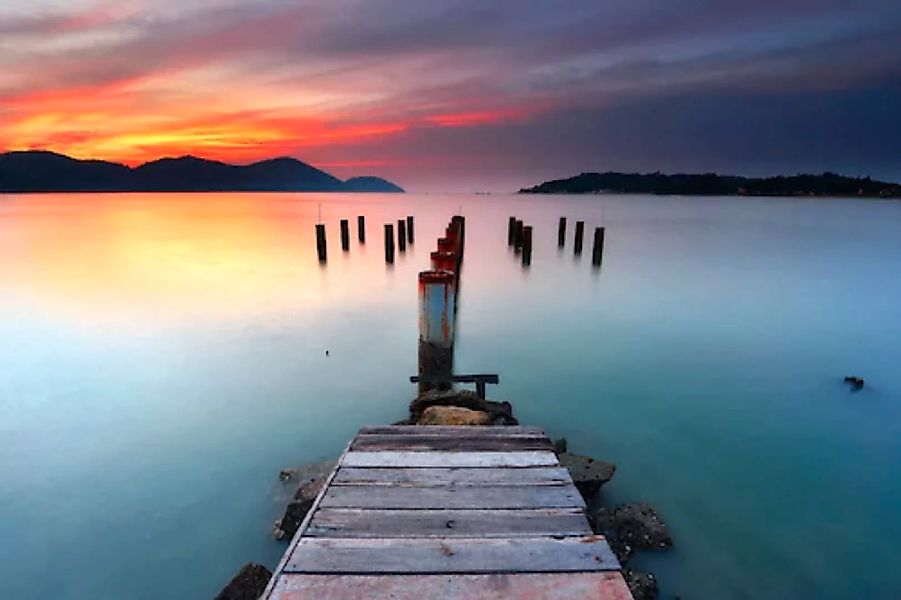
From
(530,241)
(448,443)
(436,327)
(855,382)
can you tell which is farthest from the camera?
(530,241)

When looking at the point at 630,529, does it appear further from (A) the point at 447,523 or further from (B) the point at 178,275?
(B) the point at 178,275

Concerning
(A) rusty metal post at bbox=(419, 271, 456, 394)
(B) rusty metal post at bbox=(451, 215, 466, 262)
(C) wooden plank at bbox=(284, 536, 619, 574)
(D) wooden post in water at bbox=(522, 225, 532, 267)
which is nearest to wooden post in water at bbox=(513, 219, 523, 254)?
(B) rusty metal post at bbox=(451, 215, 466, 262)

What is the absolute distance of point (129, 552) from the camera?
454 cm

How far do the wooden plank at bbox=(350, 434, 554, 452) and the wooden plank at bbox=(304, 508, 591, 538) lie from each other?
0.72 meters

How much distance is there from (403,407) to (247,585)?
396 centimetres

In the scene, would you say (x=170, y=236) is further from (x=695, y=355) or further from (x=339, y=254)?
(x=695, y=355)

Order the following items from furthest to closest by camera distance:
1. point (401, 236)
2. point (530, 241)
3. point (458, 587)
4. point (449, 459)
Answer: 1. point (401, 236)
2. point (530, 241)
3. point (449, 459)
4. point (458, 587)

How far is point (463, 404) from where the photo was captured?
5.86 meters

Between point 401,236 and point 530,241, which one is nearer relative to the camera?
point 530,241

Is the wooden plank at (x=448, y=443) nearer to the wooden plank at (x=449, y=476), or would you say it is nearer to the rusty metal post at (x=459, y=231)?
the wooden plank at (x=449, y=476)

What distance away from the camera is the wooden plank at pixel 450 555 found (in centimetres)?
225

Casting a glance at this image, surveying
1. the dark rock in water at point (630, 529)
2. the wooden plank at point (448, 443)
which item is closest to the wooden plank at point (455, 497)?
the wooden plank at point (448, 443)

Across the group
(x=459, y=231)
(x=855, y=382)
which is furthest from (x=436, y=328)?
(x=459, y=231)

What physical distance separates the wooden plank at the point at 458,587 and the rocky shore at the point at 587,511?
1866mm
